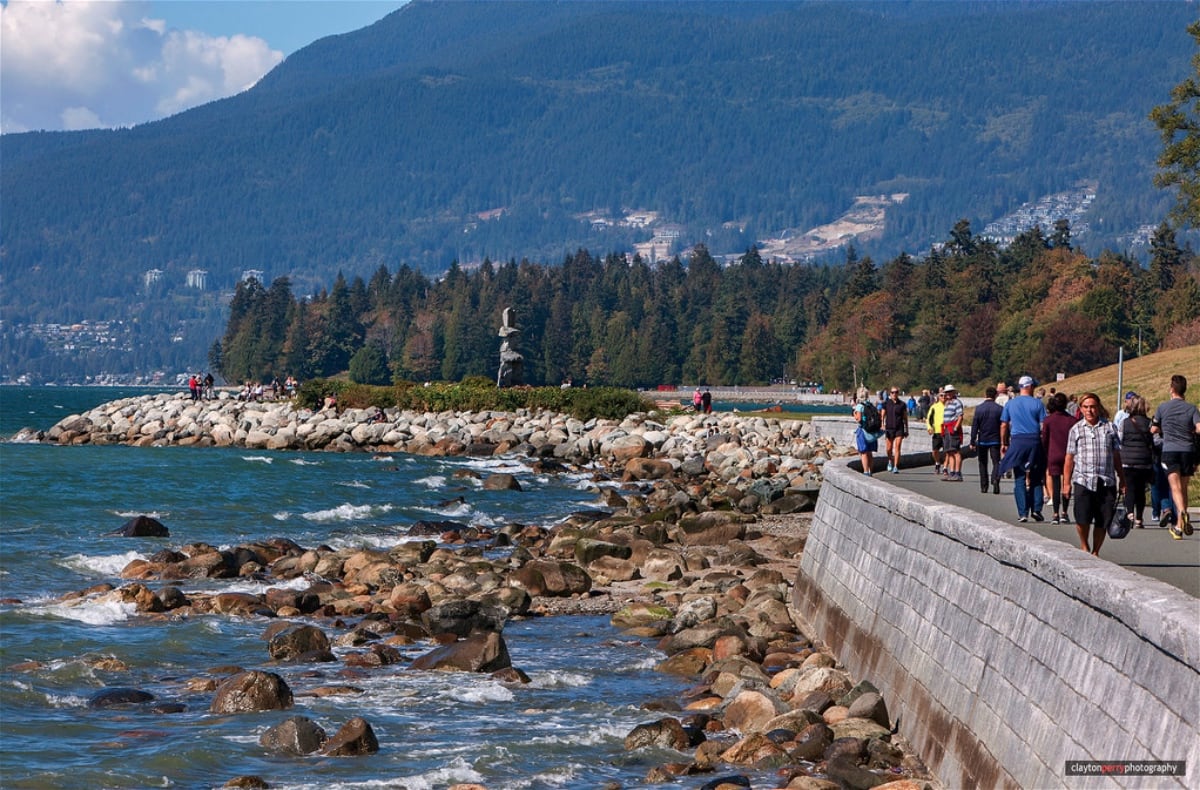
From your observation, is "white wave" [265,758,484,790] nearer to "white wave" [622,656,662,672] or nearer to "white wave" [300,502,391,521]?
"white wave" [622,656,662,672]

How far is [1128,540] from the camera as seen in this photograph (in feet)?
54.9

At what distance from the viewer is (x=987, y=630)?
1156cm

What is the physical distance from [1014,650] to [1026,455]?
25.0 ft

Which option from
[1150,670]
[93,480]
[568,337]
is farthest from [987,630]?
[568,337]

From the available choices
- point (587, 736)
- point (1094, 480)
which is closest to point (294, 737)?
point (587, 736)

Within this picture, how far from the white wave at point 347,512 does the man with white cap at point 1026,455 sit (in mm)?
22048

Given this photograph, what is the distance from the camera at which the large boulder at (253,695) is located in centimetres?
1617

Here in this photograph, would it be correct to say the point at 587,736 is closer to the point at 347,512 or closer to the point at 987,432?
the point at 987,432

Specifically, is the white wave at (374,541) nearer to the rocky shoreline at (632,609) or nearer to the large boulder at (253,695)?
the rocky shoreline at (632,609)

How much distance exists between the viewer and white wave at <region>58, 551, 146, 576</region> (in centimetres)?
2698

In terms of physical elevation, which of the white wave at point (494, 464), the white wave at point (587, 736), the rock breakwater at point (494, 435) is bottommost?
the white wave at point (587, 736)

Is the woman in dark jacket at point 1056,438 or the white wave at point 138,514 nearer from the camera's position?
the woman in dark jacket at point 1056,438

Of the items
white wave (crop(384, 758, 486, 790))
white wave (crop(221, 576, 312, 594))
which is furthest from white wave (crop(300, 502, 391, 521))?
white wave (crop(384, 758, 486, 790))

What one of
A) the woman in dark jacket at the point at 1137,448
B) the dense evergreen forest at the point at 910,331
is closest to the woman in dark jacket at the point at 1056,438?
the woman in dark jacket at the point at 1137,448
